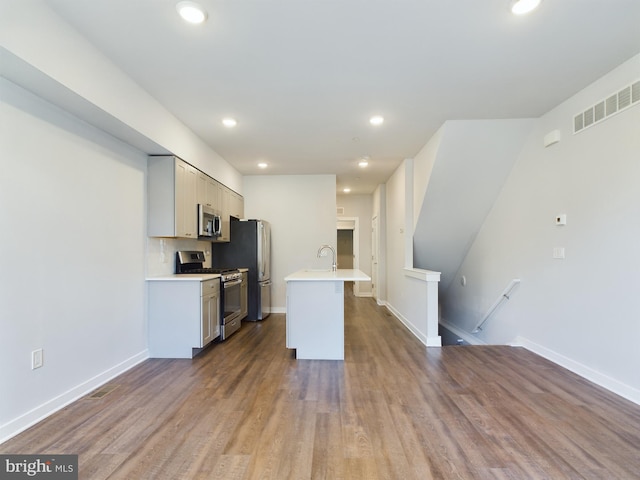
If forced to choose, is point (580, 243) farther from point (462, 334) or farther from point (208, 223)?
point (208, 223)

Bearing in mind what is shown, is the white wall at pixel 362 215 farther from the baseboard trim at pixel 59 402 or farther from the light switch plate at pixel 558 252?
the baseboard trim at pixel 59 402

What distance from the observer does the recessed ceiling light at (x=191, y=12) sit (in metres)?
1.92

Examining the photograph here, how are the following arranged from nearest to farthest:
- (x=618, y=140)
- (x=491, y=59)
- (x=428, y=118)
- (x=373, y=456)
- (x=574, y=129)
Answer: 1. (x=373, y=456)
2. (x=491, y=59)
3. (x=618, y=140)
4. (x=574, y=129)
5. (x=428, y=118)

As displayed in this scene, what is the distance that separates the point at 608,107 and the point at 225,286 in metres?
4.42

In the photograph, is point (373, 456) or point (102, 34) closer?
point (373, 456)

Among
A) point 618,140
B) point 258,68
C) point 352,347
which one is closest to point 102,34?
point 258,68

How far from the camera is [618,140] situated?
2.66 meters

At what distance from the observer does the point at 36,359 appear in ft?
7.32

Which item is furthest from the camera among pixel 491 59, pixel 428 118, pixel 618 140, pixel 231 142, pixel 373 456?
pixel 231 142

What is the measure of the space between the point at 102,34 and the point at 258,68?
1.09m

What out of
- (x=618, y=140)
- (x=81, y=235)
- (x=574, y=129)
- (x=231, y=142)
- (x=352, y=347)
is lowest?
(x=352, y=347)

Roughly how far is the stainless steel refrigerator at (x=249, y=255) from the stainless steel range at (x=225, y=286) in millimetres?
566

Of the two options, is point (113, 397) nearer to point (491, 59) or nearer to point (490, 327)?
point (491, 59)

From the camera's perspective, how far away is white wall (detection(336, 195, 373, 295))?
27.3ft
